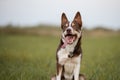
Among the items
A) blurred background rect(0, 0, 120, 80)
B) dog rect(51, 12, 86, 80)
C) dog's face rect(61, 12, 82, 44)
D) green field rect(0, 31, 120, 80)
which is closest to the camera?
dog's face rect(61, 12, 82, 44)

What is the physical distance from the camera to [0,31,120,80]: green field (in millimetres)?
4941

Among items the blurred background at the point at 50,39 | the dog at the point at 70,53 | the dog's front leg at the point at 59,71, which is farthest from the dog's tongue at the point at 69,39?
the blurred background at the point at 50,39

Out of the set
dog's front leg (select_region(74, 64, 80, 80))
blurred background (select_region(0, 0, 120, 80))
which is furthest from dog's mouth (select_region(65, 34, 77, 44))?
blurred background (select_region(0, 0, 120, 80))

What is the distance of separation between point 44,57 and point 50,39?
137 cm

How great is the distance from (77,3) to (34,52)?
5.07ft

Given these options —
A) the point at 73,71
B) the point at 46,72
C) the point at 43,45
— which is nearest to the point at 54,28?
the point at 43,45

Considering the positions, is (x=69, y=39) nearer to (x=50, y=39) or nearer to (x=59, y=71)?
(x=59, y=71)

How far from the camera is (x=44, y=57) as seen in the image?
6359mm

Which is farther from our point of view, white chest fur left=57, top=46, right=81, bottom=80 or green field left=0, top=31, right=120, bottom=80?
green field left=0, top=31, right=120, bottom=80

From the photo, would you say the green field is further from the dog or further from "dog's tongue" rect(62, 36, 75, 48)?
"dog's tongue" rect(62, 36, 75, 48)

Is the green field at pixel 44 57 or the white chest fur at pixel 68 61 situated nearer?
the white chest fur at pixel 68 61

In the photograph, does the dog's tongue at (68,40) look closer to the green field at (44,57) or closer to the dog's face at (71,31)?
the dog's face at (71,31)

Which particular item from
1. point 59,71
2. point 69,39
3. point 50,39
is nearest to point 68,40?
point 69,39

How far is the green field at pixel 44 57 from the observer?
4.94m
